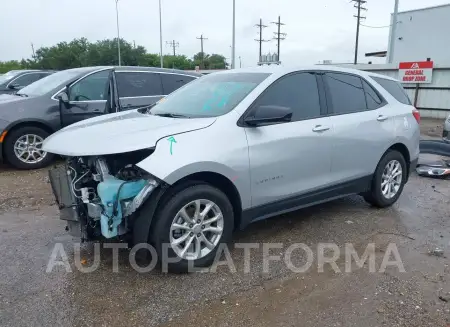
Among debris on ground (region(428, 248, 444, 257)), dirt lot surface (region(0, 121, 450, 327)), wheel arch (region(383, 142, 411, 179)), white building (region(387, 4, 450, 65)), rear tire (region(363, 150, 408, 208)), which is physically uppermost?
white building (region(387, 4, 450, 65))

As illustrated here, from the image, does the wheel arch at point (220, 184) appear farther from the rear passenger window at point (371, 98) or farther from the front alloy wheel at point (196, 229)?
the rear passenger window at point (371, 98)

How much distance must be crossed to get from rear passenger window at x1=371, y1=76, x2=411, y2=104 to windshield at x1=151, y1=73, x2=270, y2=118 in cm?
196

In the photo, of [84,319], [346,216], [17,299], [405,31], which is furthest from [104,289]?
[405,31]

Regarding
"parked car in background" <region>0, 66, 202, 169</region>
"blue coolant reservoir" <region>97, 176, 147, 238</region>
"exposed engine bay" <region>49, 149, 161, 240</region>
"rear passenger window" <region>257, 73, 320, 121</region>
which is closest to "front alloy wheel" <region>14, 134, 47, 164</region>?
"parked car in background" <region>0, 66, 202, 169</region>

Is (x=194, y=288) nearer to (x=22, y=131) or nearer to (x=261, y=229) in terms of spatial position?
(x=261, y=229)

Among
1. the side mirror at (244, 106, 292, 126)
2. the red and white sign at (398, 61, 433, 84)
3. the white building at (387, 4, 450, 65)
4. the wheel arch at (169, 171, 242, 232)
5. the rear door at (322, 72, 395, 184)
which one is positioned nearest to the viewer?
the wheel arch at (169, 171, 242, 232)

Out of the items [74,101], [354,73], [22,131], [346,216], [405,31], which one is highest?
[405,31]

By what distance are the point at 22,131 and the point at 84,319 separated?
487 centimetres

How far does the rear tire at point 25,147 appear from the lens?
22.2ft

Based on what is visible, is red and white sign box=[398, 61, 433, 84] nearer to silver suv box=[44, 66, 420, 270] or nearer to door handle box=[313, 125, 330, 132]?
silver suv box=[44, 66, 420, 270]

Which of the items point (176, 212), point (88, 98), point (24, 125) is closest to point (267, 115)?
point (176, 212)

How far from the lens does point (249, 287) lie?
333 centimetres

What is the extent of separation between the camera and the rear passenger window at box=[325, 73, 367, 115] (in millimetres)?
4527

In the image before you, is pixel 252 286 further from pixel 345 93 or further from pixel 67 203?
pixel 345 93
